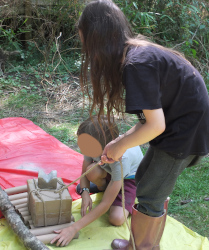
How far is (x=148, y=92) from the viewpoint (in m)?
1.16

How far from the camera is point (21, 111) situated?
366 cm

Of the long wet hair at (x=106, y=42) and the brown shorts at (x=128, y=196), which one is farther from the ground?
the long wet hair at (x=106, y=42)

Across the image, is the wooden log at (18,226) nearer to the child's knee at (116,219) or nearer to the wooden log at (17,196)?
the wooden log at (17,196)

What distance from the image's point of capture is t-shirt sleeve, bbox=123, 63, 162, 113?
45.4 inches

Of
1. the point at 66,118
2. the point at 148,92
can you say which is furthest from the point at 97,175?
the point at 66,118

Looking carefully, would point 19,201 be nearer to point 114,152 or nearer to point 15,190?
point 15,190

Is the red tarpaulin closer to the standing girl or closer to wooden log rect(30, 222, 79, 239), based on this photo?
wooden log rect(30, 222, 79, 239)

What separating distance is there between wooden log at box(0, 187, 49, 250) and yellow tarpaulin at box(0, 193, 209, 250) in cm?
8

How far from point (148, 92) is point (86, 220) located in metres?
0.90

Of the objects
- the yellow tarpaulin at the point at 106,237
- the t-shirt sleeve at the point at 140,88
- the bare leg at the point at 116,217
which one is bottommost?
the yellow tarpaulin at the point at 106,237

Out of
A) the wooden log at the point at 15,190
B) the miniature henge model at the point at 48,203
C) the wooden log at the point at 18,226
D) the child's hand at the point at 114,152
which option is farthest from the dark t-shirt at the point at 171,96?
the wooden log at the point at 15,190

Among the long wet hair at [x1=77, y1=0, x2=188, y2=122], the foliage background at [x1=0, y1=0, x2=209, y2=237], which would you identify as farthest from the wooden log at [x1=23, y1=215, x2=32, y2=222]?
the foliage background at [x1=0, y1=0, x2=209, y2=237]

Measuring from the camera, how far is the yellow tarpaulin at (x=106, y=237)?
173cm

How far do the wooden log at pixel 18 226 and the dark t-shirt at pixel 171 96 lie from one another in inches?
28.4
